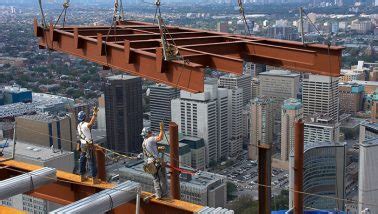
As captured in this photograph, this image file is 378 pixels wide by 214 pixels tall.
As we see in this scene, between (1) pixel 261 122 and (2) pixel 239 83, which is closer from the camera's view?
(1) pixel 261 122

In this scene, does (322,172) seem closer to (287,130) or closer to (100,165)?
(287,130)

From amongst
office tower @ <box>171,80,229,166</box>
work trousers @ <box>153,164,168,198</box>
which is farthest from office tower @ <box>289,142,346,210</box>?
office tower @ <box>171,80,229,166</box>

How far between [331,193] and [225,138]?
951 centimetres

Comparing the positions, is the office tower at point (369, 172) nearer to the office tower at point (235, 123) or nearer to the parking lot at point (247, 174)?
the parking lot at point (247, 174)

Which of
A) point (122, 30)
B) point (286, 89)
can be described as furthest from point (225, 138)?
point (122, 30)

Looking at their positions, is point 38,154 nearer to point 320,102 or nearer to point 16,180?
point 16,180

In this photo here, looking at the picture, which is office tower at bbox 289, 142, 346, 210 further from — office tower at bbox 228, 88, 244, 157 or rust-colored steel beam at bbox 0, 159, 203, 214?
office tower at bbox 228, 88, 244, 157

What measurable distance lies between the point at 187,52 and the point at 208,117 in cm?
1692

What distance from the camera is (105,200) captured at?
3.03 m

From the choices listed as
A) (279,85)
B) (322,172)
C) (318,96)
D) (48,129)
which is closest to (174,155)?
(322,172)

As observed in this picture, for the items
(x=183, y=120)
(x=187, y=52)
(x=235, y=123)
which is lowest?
(x=235, y=123)

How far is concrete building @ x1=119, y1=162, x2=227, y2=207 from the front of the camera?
13633 millimetres

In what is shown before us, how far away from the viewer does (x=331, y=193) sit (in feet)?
40.7

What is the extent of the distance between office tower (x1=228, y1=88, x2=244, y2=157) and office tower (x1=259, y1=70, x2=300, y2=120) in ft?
16.6
